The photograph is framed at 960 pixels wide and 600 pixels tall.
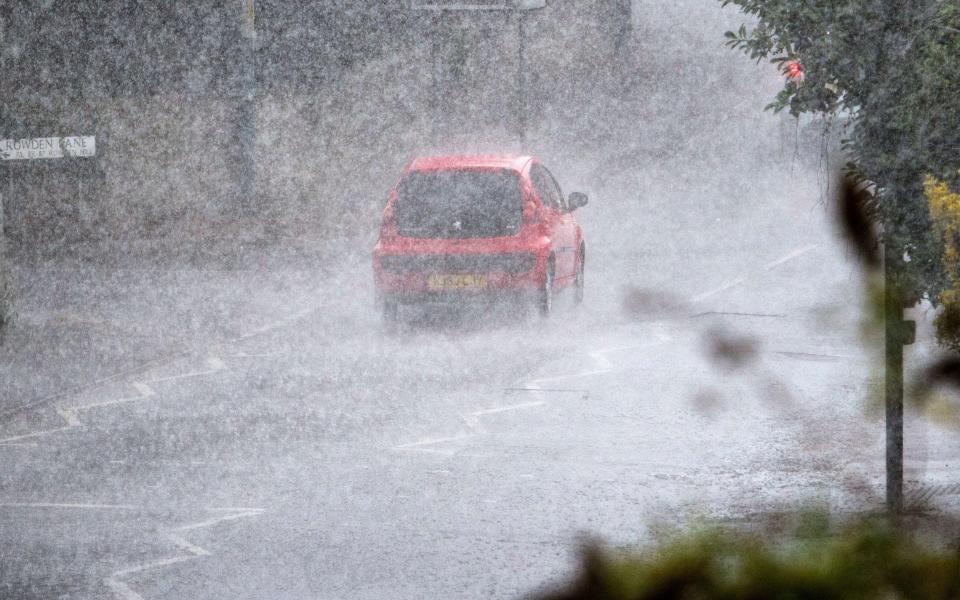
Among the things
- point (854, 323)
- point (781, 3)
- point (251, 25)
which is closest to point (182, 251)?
point (251, 25)

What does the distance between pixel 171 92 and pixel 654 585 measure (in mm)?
25339

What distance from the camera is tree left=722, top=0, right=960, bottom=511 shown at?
6.00 metres

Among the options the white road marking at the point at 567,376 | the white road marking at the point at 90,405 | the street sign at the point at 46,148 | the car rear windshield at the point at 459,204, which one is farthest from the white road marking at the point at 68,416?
the street sign at the point at 46,148

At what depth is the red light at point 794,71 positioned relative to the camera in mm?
7191

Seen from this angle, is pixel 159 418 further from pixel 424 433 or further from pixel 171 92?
pixel 171 92

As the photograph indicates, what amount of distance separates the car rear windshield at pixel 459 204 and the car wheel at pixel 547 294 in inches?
22.6

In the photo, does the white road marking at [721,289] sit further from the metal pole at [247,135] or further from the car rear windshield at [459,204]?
the metal pole at [247,135]

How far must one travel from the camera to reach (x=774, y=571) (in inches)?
50.3

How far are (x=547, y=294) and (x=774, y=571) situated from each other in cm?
1298

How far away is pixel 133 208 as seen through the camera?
2423 centimetres

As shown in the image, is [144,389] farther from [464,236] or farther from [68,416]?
[464,236]

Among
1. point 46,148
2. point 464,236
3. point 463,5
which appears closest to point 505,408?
point 464,236

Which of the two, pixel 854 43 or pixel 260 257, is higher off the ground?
pixel 854 43

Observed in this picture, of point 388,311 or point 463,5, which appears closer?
point 388,311
